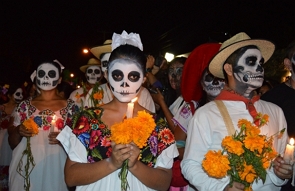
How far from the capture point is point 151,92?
6.25m

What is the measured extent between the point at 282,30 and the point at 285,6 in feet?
2.86

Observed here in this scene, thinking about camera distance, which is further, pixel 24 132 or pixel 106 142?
pixel 24 132

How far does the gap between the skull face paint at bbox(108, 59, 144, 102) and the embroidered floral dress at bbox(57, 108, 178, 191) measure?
0.25 m

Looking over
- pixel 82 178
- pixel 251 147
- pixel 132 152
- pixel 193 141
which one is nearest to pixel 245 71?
pixel 193 141

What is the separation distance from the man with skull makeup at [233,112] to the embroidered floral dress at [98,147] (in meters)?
0.26

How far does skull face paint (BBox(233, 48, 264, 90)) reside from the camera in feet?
12.4

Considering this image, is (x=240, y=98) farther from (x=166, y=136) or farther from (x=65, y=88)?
(x=65, y=88)

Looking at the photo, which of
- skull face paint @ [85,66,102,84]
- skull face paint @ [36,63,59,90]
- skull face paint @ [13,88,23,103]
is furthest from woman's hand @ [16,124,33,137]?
skull face paint @ [13,88,23,103]

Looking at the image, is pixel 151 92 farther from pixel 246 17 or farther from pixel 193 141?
pixel 246 17

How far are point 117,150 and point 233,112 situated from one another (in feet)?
4.10

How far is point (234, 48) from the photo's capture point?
12.6ft

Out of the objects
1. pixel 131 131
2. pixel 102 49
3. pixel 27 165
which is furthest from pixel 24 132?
pixel 131 131

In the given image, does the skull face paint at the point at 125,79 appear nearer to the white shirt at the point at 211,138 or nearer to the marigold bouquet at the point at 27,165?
the white shirt at the point at 211,138

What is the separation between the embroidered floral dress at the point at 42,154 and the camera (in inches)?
222
